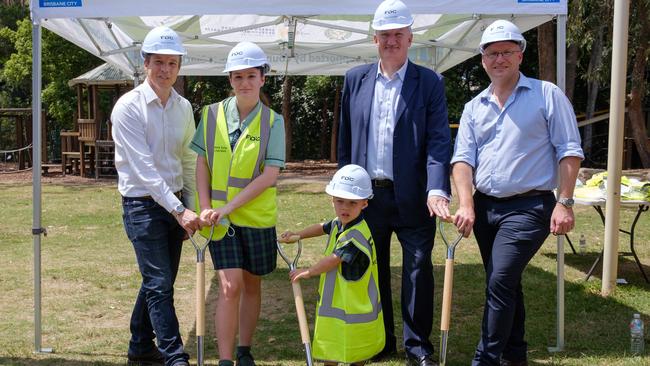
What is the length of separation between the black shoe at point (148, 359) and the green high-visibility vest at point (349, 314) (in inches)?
50.6

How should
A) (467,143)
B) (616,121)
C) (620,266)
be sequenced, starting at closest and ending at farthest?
(467,143), (616,121), (620,266)

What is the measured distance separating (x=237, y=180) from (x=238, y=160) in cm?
12

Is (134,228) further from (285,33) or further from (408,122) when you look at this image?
(285,33)

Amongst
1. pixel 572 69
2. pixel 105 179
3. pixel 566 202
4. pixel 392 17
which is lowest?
pixel 105 179

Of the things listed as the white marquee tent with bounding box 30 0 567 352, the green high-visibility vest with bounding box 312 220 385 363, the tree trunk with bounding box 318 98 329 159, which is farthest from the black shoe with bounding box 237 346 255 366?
the tree trunk with bounding box 318 98 329 159

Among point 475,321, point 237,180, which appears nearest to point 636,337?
point 475,321

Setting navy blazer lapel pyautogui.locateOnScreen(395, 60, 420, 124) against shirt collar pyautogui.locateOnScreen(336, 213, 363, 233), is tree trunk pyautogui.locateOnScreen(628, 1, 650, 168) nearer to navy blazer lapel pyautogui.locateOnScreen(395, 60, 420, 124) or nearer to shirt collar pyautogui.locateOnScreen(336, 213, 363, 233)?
navy blazer lapel pyautogui.locateOnScreen(395, 60, 420, 124)

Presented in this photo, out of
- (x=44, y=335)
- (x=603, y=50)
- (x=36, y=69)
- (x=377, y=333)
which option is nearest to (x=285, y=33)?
(x=36, y=69)

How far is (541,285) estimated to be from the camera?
704 centimetres

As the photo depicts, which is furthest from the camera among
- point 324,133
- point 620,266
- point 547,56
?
point 324,133

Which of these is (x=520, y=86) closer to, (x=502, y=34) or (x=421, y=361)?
(x=502, y=34)

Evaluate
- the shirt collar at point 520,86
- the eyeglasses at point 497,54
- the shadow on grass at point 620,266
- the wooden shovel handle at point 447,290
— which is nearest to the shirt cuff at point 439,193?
the wooden shovel handle at point 447,290

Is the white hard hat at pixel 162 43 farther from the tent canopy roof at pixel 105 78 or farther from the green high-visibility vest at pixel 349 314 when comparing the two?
the tent canopy roof at pixel 105 78

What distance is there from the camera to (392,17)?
4.18 metres
